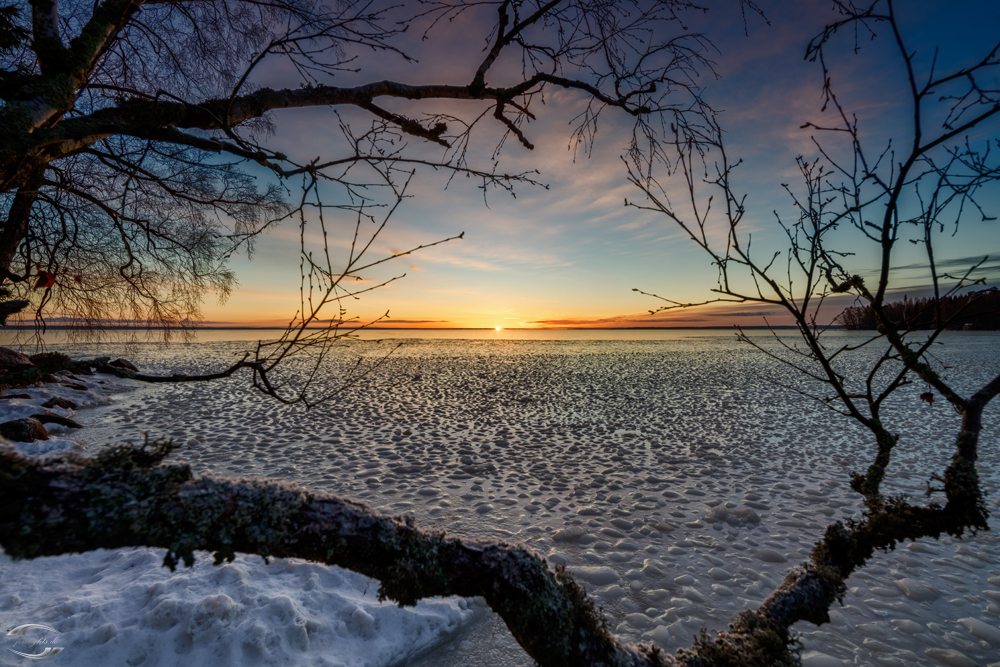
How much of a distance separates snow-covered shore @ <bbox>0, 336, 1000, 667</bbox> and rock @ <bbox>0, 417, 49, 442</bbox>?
821 mm

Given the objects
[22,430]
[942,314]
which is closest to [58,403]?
[22,430]

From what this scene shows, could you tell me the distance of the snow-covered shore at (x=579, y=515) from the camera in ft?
10.4

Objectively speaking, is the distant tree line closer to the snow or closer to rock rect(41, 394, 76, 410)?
the snow

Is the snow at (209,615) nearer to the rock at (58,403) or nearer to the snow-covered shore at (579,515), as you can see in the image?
the snow-covered shore at (579,515)

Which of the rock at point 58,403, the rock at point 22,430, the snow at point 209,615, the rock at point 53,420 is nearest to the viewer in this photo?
the snow at point 209,615

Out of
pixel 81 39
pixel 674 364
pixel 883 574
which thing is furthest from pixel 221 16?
pixel 674 364

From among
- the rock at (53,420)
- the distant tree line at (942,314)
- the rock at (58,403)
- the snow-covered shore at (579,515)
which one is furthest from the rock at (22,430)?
the distant tree line at (942,314)

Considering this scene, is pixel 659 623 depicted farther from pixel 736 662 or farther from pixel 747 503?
pixel 747 503

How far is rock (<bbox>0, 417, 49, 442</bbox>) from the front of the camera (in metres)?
7.41

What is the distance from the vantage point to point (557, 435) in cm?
957

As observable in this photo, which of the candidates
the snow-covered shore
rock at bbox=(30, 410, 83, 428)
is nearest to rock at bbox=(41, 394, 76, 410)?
the snow-covered shore

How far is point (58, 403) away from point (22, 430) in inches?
183

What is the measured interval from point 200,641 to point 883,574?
614 centimetres

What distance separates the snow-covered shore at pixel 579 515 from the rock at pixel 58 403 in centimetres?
78
